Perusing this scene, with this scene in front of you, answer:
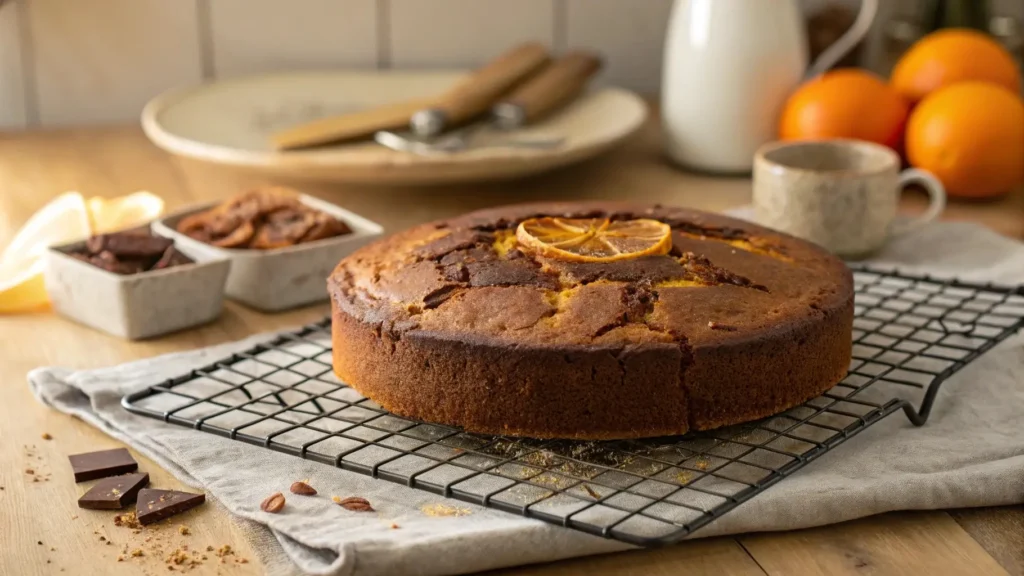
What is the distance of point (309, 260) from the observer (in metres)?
1.53

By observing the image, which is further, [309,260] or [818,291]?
[309,260]

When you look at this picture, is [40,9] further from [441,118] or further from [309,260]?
[309,260]

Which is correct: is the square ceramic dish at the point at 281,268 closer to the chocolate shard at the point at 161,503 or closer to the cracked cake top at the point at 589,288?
the cracked cake top at the point at 589,288

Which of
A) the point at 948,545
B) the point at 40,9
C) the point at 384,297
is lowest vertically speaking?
the point at 948,545

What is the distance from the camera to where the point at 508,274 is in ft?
3.88

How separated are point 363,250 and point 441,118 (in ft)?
2.29

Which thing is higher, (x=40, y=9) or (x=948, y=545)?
(x=40, y=9)

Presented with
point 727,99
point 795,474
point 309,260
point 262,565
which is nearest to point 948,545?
point 795,474

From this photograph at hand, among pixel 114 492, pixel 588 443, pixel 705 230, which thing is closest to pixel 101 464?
pixel 114 492

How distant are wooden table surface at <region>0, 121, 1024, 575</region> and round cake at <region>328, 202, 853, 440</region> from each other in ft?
0.48

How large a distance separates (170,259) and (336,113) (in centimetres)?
88

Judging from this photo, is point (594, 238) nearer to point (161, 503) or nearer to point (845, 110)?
point (161, 503)

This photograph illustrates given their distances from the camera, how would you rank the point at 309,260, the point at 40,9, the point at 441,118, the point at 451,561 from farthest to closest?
the point at 40,9
the point at 441,118
the point at 309,260
the point at 451,561

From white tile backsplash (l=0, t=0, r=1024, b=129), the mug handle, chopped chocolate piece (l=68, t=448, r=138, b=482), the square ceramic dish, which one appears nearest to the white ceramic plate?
white tile backsplash (l=0, t=0, r=1024, b=129)
